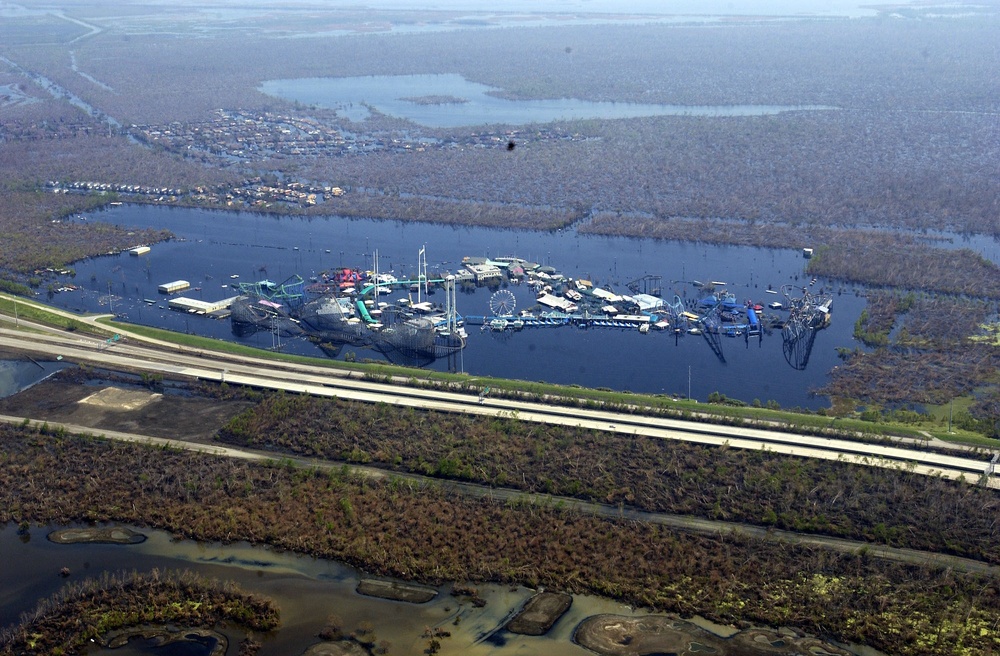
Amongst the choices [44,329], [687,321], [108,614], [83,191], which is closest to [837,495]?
[687,321]

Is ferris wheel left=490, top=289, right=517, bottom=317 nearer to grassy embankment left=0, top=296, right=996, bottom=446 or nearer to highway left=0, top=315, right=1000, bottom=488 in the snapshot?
grassy embankment left=0, top=296, right=996, bottom=446

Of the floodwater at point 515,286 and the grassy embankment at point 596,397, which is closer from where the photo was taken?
the grassy embankment at point 596,397

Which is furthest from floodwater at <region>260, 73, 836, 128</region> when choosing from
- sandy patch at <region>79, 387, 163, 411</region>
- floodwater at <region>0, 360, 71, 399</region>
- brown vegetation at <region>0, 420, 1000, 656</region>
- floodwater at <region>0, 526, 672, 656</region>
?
floodwater at <region>0, 526, 672, 656</region>

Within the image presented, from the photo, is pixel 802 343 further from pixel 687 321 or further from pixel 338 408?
pixel 338 408

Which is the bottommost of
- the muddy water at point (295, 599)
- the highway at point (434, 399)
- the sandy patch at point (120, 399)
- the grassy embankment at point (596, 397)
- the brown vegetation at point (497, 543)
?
the muddy water at point (295, 599)

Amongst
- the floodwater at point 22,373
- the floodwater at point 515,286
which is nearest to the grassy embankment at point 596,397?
A: the floodwater at point 515,286

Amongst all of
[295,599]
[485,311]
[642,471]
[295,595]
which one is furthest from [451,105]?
[295,599]

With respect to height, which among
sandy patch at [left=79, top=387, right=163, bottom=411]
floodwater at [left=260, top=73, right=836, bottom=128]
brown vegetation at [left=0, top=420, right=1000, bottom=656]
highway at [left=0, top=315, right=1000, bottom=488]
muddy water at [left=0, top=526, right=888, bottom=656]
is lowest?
muddy water at [left=0, top=526, right=888, bottom=656]

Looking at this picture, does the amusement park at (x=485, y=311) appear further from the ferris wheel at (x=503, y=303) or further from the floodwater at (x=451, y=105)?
the floodwater at (x=451, y=105)
